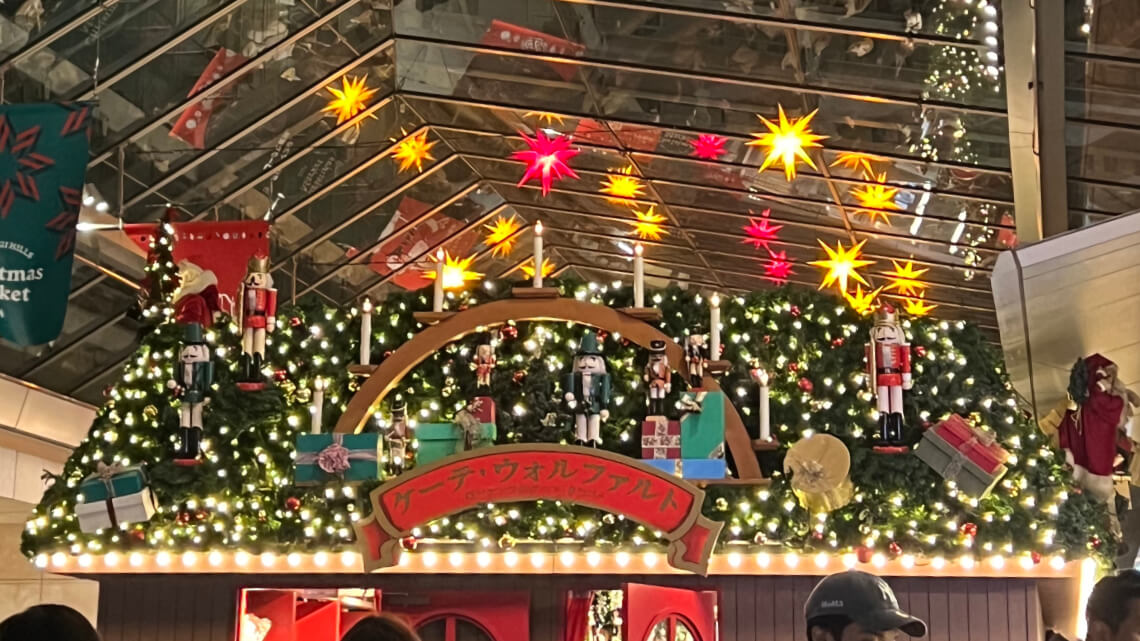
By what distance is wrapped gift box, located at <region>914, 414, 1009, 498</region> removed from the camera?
7441mm

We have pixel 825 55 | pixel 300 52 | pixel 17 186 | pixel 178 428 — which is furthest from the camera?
pixel 300 52

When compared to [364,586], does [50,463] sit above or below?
above

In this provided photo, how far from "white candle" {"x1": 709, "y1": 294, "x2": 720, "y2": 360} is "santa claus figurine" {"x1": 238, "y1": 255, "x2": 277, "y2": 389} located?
2.49 metres

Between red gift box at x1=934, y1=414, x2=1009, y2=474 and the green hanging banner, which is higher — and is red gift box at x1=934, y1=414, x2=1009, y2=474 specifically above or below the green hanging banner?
below

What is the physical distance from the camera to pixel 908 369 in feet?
24.9

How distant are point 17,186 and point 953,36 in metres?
5.49

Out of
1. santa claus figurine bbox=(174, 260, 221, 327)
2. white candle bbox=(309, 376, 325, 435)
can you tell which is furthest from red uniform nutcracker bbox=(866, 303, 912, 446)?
santa claus figurine bbox=(174, 260, 221, 327)

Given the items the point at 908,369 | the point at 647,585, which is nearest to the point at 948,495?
the point at 908,369

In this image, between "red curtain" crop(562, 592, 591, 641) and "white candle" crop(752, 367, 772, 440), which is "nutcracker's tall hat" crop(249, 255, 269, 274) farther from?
"white candle" crop(752, 367, 772, 440)

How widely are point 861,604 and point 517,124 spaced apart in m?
9.94

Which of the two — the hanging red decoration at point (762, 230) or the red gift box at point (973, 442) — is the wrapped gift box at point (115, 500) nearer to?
the red gift box at point (973, 442)

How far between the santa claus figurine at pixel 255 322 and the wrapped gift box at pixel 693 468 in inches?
89.5

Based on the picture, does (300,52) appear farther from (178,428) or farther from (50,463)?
(50,463)

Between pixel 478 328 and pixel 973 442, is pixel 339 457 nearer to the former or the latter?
pixel 478 328
